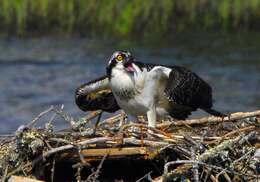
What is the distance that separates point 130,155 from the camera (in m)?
6.95

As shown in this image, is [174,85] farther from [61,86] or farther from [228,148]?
[61,86]

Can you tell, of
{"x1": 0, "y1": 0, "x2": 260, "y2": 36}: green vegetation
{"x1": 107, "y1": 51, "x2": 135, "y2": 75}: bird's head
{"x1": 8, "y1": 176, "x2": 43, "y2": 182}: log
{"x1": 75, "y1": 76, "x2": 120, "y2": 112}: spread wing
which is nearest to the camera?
{"x1": 8, "y1": 176, "x2": 43, "y2": 182}: log

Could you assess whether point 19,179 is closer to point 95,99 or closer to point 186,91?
point 95,99

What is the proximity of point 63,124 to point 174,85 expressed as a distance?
18.8ft

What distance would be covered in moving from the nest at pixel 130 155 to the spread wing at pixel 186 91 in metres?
0.45

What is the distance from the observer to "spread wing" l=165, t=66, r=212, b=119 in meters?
7.63

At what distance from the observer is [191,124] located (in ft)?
25.8

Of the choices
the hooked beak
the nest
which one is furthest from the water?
the nest

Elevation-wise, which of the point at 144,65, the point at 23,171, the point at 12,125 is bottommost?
the point at 12,125

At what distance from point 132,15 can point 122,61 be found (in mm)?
10965

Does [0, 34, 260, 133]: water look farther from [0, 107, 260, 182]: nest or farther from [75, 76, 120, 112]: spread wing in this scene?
[0, 107, 260, 182]: nest

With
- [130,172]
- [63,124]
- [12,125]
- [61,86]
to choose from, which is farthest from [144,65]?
[61,86]

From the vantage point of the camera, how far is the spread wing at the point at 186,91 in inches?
301

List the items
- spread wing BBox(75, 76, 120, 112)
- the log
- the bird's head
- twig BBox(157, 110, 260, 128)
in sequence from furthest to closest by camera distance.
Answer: spread wing BBox(75, 76, 120, 112) < twig BBox(157, 110, 260, 128) < the bird's head < the log
